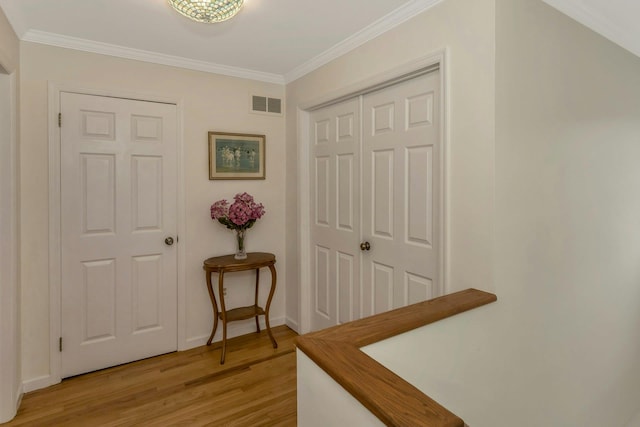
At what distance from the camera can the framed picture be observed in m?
2.92

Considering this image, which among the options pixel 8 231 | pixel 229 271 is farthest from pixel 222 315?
pixel 8 231

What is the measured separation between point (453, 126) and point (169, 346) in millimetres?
2677

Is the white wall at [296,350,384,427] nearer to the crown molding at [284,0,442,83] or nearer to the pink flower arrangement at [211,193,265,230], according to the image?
the pink flower arrangement at [211,193,265,230]

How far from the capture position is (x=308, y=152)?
3.03 m

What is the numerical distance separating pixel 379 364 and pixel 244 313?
2092 mm

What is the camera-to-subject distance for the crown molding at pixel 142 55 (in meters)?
2.29

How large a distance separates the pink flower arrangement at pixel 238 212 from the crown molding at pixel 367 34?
119 centimetres

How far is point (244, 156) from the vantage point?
10.0 ft

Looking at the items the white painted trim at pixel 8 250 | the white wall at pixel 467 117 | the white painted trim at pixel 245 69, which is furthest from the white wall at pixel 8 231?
the white wall at pixel 467 117

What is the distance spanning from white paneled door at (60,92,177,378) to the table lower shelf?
45cm

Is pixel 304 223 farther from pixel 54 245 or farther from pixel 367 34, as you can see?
pixel 54 245

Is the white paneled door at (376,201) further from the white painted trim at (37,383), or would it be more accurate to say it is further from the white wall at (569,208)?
the white painted trim at (37,383)

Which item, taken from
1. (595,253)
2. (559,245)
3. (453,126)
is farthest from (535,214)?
(595,253)

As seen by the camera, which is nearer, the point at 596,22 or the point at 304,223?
the point at 596,22
